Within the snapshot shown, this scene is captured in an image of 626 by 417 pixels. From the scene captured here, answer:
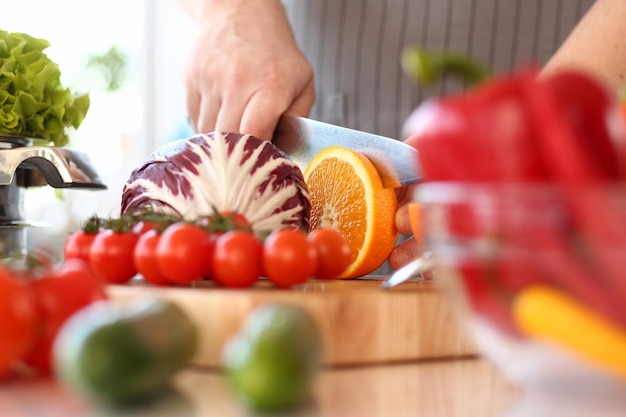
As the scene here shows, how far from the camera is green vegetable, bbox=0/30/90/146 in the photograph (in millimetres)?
1513

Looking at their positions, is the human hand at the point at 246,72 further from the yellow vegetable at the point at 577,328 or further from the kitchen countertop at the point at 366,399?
the yellow vegetable at the point at 577,328

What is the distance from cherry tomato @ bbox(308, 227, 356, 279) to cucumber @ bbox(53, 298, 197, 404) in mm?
391

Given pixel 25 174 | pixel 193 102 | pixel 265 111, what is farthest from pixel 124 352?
pixel 193 102

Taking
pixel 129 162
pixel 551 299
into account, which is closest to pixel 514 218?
pixel 551 299

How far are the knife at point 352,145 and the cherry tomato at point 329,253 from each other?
284mm

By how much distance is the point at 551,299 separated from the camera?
0.59 m

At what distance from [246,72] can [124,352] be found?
124 centimetres

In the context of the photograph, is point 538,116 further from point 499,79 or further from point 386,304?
point 386,304

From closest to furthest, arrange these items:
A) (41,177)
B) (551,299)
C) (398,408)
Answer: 1. (551,299)
2. (398,408)
3. (41,177)

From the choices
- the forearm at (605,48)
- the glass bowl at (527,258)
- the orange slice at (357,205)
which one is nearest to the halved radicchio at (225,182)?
the orange slice at (357,205)

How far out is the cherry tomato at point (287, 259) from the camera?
953mm

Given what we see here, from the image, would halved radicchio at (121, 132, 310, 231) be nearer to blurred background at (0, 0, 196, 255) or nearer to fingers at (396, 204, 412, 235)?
fingers at (396, 204, 412, 235)

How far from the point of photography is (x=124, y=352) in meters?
0.63

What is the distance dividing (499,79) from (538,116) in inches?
1.8
